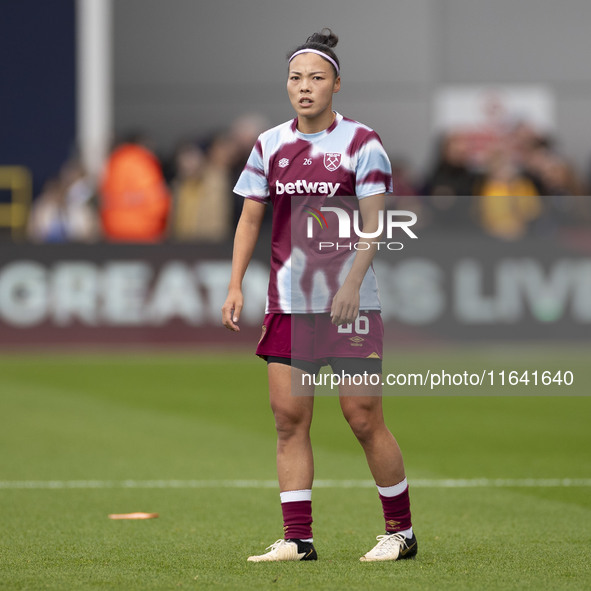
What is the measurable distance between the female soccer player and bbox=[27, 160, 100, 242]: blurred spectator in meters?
12.5

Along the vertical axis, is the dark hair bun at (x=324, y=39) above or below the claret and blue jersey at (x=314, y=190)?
above

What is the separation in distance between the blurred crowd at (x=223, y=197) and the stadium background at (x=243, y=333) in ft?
0.54

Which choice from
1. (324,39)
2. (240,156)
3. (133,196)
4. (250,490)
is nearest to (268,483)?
(250,490)

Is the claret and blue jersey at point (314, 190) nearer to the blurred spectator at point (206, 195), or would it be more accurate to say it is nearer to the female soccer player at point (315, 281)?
the female soccer player at point (315, 281)

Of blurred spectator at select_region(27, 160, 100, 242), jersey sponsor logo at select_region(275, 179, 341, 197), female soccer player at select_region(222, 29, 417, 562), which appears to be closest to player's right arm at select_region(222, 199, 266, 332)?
female soccer player at select_region(222, 29, 417, 562)

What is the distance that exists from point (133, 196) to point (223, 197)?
1.39m

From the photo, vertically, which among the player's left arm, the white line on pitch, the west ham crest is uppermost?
the west ham crest

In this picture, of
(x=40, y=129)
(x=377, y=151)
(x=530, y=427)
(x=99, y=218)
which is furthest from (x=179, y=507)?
(x=40, y=129)

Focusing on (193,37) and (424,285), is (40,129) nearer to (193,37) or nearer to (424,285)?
(193,37)

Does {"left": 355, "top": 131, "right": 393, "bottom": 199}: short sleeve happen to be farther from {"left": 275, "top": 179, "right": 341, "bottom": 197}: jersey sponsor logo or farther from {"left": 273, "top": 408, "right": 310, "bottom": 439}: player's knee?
{"left": 273, "top": 408, "right": 310, "bottom": 439}: player's knee

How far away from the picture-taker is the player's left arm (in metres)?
5.59

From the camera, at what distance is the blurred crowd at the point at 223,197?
17234 mm

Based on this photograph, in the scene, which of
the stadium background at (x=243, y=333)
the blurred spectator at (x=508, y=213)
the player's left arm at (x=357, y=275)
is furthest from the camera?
the blurred spectator at (x=508, y=213)

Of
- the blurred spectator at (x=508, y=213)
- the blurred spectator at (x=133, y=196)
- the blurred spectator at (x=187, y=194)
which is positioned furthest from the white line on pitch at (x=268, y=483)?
the blurred spectator at (x=133, y=196)
